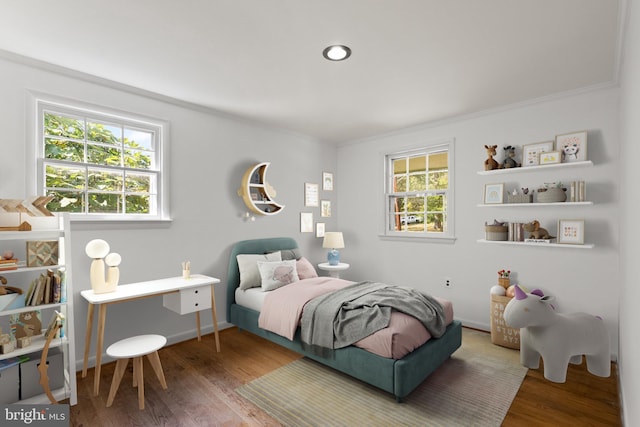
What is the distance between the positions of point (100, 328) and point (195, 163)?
1839 millimetres

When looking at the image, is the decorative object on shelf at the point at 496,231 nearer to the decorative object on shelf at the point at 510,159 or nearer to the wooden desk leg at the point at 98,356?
the decorative object on shelf at the point at 510,159

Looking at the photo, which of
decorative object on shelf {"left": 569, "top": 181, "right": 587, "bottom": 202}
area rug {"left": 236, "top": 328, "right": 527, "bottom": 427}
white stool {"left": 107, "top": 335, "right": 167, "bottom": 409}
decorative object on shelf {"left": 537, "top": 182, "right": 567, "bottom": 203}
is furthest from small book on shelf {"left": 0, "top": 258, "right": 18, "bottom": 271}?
decorative object on shelf {"left": 569, "top": 181, "right": 587, "bottom": 202}

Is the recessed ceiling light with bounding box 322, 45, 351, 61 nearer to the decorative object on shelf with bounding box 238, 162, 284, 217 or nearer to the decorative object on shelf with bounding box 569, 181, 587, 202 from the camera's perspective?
the decorative object on shelf with bounding box 238, 162, 284, 217

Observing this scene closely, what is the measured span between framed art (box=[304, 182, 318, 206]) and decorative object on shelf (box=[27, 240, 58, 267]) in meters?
3.04

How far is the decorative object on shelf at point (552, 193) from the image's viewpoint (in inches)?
124

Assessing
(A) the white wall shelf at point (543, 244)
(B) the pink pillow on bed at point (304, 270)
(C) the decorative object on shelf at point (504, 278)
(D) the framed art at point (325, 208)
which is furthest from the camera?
(D) the framed art at point (325, 208)

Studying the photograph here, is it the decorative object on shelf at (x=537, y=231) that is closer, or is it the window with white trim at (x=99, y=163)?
the window with white trim at (x=99, y=163)

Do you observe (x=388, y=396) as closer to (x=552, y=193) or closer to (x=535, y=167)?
(x=552, y=193)

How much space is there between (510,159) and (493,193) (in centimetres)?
40

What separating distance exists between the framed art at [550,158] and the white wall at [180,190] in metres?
2.96

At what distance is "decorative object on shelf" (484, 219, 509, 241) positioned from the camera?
351 cm

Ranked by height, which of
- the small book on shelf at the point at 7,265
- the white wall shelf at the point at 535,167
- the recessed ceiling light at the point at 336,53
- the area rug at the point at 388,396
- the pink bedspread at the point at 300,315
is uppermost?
the recessed ceiling light at the point at 336,53

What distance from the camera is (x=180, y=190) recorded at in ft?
11.3

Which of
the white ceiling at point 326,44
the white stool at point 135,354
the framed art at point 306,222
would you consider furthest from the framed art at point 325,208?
the white stool at point 135,354
